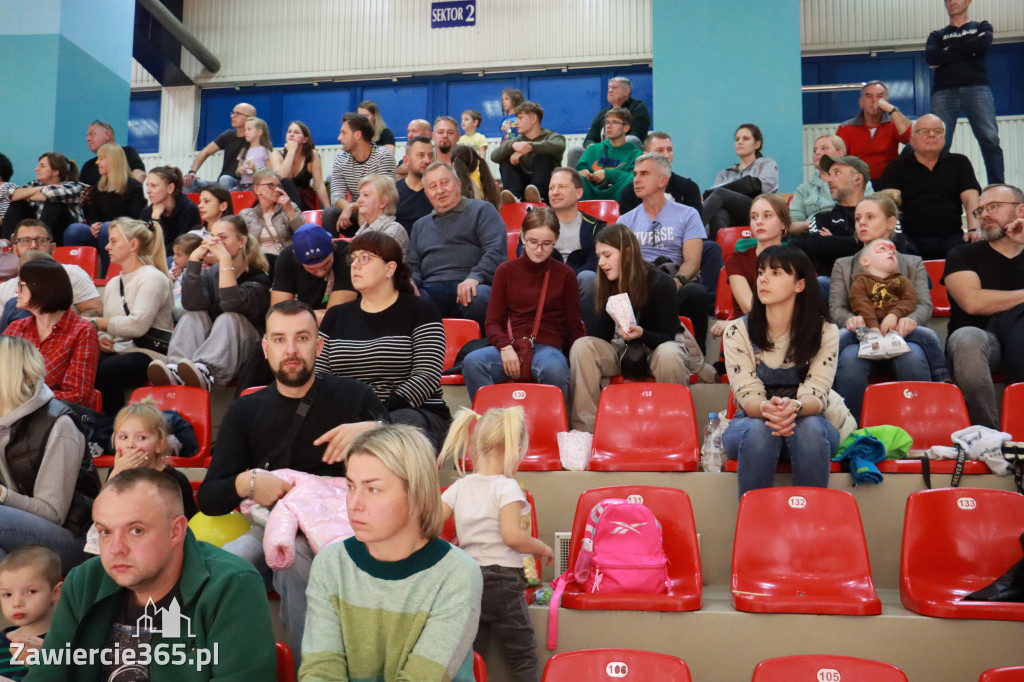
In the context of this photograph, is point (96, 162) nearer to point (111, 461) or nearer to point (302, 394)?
point (111, 461)

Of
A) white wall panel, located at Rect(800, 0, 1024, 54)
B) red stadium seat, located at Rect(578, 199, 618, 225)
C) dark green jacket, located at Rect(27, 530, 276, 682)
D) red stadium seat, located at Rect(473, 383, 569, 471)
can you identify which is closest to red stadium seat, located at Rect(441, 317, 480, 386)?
red stadium seat, located at Rect(473, 383, 569, 471)

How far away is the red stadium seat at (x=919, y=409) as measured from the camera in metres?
3.70

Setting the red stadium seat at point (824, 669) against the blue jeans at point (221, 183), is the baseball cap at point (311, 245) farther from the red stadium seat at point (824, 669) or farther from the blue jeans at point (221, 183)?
the blue jeans at point (221, 183)

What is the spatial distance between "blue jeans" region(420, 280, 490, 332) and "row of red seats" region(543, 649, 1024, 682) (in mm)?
2943

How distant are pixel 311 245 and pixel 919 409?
2.94 meters

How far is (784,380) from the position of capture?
3.45m

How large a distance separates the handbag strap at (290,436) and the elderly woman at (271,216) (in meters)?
3.12

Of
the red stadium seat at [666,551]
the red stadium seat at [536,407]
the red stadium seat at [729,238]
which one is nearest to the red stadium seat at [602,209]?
the red stadium seat at [729,238]

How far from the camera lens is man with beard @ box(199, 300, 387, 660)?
2.84 meters

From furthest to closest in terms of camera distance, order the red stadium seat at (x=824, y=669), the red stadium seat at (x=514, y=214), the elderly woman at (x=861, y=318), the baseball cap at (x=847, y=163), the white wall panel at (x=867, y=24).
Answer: the white wall panel at (x=867, y=24), the red stadium seat at (x=514, y=214), the baseball cap at (x=847, y=163), the elderly woman at (x=861, y=318), the red stadium seat at (x=824, y=669)

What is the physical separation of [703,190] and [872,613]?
210 inches

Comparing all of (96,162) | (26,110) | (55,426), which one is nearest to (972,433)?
(55,426)

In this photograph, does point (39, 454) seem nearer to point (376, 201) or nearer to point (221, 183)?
point (376, 201)

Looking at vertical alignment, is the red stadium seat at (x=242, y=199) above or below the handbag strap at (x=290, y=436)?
above
